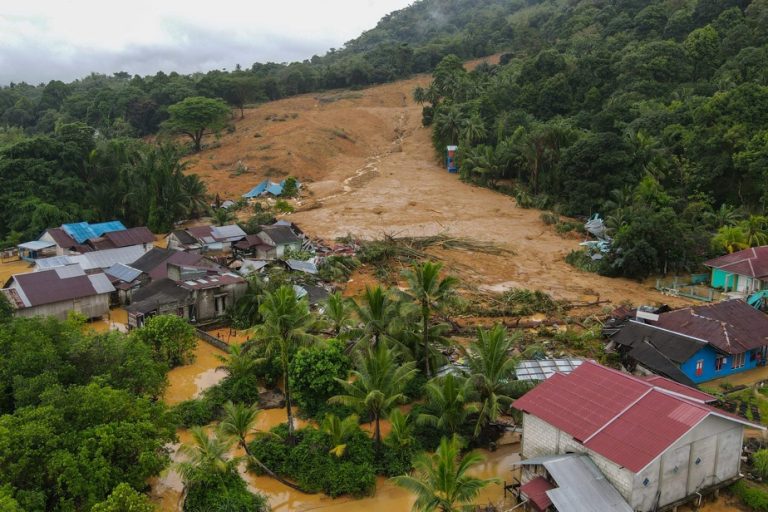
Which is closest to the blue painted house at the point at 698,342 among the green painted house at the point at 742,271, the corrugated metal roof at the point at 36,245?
the green painted house at the point at 742,271

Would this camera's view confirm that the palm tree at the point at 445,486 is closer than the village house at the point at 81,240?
Yes

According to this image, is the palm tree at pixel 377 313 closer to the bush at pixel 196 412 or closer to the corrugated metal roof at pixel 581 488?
the bush at pixel 196 412

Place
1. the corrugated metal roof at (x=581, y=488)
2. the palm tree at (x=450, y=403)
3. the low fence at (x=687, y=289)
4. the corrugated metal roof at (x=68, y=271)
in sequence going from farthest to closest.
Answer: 1. the low fence at (x=687, y=289)
2. the corrugated metal roof at (x=68, y=271)
3. the palm tree at (x=450, y=403)
4. the corrugated metal roof at (x=581, y=488)

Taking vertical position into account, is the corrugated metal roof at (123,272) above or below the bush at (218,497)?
above

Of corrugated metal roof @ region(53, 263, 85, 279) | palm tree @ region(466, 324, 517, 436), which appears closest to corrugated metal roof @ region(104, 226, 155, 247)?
corrugated metal roof @ region(53, 263, 85, 279)

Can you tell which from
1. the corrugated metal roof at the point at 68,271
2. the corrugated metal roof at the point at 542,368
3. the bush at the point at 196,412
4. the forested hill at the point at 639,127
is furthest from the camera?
the forested hill at the point at 639,127

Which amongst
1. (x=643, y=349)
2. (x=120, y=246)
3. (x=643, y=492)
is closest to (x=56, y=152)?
(x=120, y=246)

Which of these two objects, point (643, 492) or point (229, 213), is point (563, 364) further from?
point (229, 213)
